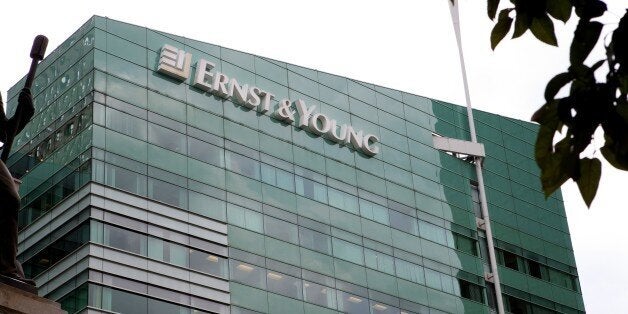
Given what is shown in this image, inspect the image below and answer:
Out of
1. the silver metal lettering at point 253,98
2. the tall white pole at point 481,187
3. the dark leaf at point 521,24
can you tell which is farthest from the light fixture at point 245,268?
the dark leaf at point 521,24

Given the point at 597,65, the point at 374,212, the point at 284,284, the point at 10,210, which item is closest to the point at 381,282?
the point at 374,212

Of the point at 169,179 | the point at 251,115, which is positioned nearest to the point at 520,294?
the point at 251,115

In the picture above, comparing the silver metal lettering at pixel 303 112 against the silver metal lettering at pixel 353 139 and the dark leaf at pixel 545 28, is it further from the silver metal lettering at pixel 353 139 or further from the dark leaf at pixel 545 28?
the dark leaf at pixel 545 28

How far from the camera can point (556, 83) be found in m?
5.14

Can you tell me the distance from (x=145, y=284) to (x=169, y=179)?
231 inches

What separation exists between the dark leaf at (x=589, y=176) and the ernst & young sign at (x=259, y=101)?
51506mm

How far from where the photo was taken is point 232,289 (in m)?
52.8

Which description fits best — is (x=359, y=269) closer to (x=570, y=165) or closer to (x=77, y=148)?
(x=77, y=148)

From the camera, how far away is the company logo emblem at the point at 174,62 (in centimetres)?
5619

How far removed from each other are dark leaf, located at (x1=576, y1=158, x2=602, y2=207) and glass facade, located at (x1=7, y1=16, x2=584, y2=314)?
43.6 metres

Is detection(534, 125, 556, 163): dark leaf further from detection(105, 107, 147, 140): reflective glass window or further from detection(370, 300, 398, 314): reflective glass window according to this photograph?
detection(370, 300, 398, 314): reflective glass window

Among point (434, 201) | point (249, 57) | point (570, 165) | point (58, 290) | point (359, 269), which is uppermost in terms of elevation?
point (249, 57)

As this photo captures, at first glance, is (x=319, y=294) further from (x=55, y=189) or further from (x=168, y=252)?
(x=55, y=189)

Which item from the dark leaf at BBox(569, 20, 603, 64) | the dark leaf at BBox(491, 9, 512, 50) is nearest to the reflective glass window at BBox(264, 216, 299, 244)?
the dark leaf at BBox(491, 9, 512, 50)
